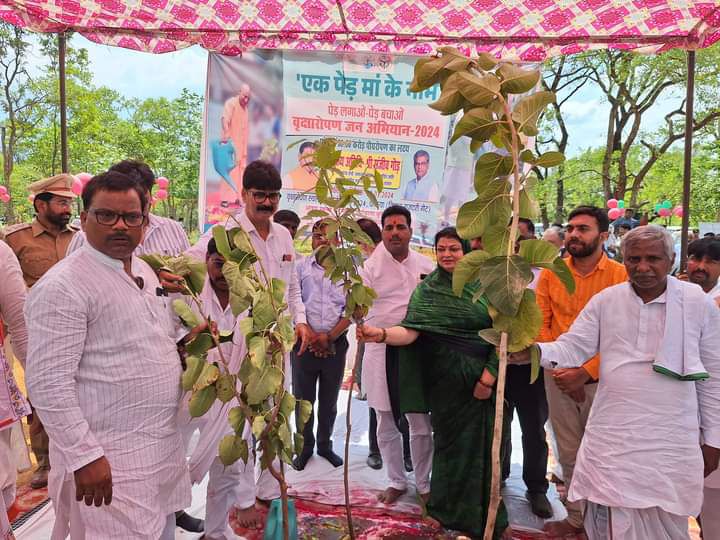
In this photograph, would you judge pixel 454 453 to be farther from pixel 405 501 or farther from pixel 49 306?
pixel 49 306

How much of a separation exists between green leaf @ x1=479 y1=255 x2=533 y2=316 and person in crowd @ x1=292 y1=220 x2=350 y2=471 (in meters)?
2.46

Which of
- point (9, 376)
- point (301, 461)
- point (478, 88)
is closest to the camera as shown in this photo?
point (478, 88)

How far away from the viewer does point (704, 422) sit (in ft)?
6.79

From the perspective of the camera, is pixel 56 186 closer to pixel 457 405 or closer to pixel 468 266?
pixel 457 405

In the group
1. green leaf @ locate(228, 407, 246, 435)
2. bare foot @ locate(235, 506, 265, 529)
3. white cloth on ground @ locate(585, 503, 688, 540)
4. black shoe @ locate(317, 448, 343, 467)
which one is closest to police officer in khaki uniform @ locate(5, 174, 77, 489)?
bare foot @ locate(235, 506, 265, 529)

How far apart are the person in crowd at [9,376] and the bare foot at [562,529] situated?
272 centimetres

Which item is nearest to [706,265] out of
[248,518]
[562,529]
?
[562,529]

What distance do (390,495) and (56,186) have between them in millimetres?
2995

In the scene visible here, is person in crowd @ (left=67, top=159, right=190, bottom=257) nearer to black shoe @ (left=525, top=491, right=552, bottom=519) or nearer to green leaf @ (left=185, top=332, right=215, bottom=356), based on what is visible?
green leaf @ (left=185, top=332, right=215, bottom=356)

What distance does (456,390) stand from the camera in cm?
285

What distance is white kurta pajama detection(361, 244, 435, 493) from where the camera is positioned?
3184mm

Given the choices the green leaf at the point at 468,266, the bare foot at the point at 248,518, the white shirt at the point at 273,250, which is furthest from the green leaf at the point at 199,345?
the bare foot at the point at 248,518

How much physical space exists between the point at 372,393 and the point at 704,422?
1864 mm

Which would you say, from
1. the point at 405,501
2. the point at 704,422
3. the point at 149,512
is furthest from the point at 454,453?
the point at 149,512
